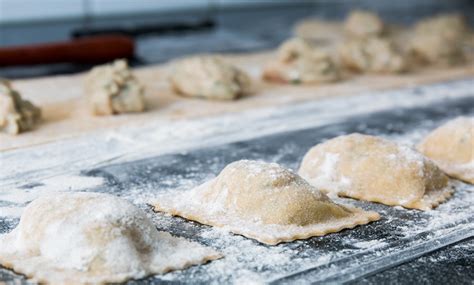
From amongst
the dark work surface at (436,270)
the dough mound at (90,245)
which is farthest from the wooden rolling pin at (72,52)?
the dark work surface at (436,270)

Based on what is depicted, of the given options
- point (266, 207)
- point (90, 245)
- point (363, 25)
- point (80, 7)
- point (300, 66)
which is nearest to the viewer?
point (90, 245)

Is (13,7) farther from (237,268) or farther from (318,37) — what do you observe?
(237,268)

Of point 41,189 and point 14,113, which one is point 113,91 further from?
point 41,189

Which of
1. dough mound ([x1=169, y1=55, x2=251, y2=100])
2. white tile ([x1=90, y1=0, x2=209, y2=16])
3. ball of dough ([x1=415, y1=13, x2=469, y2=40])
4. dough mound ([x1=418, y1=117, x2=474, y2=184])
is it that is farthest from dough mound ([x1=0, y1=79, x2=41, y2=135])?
ball of dough ([x1=415, y1=13, x2=469, y2=40])

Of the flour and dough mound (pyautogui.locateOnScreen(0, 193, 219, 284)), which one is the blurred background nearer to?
the flour

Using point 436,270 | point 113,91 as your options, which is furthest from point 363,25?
point 436,270

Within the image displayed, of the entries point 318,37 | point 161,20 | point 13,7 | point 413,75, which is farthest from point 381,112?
point 13,7
